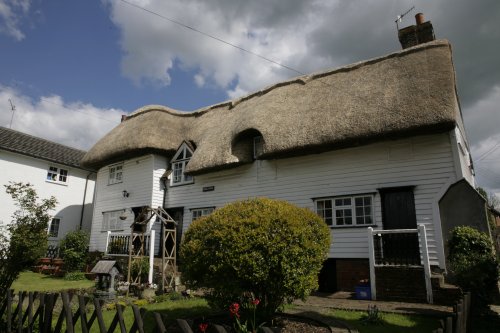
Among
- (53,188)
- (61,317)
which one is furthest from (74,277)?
(61,317)

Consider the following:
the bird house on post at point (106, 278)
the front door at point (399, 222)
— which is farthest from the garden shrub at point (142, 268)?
the front door at point (399, 222)

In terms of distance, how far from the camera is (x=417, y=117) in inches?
433

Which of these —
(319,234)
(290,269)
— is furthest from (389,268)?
(290,269)

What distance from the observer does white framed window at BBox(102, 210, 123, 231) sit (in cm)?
2027

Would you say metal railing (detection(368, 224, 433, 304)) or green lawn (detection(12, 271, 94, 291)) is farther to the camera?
green lawn (detection(12, 271, 94, 291))

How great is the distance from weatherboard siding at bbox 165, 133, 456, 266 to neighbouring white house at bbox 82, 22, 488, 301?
0.12 ft

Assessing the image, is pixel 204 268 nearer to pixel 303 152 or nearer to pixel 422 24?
pixel 303 152

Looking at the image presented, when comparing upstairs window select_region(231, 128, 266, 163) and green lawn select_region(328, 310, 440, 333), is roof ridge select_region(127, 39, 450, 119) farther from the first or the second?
green lawn select_region(328, 310, 440, 333)

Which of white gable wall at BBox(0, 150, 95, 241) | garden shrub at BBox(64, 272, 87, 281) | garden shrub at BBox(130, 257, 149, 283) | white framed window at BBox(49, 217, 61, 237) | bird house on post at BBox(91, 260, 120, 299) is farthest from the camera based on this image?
white framed window at BBox(49, 217, 61, 237)

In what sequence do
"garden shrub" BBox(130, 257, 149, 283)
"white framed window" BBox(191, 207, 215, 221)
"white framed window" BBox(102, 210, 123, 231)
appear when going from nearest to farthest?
"garden shrub" BBox(130, 257, 149, 283) < "white framed window" BBox(191, 207, 215, 221) < "white framed window" BBox(102, 210, 123, 231)

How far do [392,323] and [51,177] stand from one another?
83.5 feet

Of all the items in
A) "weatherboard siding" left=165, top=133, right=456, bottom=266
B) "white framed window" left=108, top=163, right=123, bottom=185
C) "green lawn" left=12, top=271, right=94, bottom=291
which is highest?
"white framed window" left=108, top=163, right=123, bottom=185

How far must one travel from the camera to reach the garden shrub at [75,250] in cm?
1878

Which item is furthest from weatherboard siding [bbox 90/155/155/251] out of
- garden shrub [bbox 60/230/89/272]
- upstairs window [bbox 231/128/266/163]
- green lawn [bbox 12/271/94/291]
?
upstairs window [bbox 231/128/266/163]
